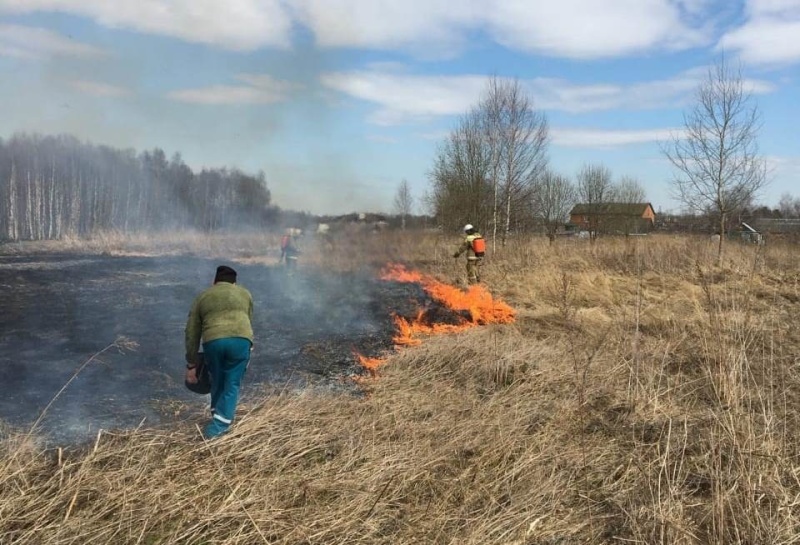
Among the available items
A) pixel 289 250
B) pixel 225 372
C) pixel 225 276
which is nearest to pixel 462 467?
pixel 225 372

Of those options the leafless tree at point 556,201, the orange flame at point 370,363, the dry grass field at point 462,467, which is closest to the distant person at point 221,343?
the dry grass field at point 462,467

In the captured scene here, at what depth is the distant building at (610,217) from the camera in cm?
3164

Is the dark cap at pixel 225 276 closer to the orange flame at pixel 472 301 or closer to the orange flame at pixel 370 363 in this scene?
the orange flame at pixel 370 363

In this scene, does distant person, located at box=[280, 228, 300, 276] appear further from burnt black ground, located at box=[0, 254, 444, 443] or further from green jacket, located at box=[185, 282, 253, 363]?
green jacket, located at box=[185, 282, 253, 363]

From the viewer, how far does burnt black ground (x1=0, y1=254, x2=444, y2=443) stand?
5.58 meters

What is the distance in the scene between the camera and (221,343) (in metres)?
4.54

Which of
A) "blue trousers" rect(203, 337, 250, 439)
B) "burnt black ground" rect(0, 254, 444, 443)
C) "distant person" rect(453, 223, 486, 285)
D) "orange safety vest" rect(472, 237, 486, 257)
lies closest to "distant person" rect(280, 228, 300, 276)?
"burnt black ground" rect(0, 254, 444, 443)

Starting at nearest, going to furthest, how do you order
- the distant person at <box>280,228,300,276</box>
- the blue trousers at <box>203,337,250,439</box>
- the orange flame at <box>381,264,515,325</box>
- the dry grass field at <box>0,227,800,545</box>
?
the dry grass field at <box>0,227,800,545</box>
the blue trousers at <box>203,337,250,439</box>
the orange flame at <box>381,264,515,325</box>
the distant person at <box>280,228,300,276</box>

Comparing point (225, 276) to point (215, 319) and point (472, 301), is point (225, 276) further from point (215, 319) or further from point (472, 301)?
point (472, 301)

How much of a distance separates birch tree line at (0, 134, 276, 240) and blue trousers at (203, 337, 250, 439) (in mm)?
11079

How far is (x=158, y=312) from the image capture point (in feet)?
37.5

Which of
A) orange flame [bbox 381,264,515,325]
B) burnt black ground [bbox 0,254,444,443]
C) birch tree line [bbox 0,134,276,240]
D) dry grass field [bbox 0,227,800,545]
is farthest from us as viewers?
birch tree line [bbox 0,134,276,240]

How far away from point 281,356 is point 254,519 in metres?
5.07

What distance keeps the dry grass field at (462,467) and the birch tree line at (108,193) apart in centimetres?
1178
